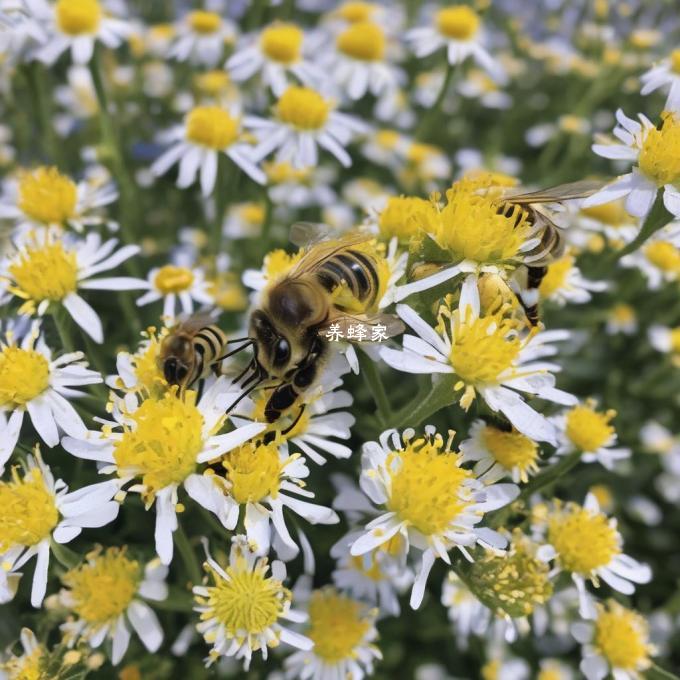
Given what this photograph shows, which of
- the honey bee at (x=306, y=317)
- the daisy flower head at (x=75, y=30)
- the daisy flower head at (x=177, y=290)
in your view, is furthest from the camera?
the daisy flower head at (x=75, y=30)

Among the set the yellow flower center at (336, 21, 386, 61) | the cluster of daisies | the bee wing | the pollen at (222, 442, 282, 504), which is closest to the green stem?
the cluster of daisies

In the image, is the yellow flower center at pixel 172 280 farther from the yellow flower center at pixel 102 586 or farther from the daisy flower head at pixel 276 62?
the daisy flower head at pixel 276 62

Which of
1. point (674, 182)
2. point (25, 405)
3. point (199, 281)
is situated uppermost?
point (674, 182)

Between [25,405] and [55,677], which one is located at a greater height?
[25,405]

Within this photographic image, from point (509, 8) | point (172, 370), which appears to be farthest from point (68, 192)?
point (509, 8)

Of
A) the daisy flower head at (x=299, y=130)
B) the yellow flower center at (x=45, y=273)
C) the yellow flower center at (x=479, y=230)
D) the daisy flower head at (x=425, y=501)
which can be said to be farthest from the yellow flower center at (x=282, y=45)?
the daisy flower head at (x=425, y=501)

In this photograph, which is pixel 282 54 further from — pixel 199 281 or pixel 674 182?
pixel 674 182

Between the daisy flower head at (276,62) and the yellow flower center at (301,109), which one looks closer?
the yellow flower center at (301,109)
